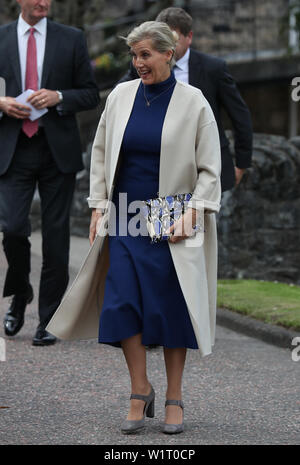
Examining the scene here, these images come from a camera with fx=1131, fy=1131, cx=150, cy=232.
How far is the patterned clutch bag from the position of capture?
4965mm

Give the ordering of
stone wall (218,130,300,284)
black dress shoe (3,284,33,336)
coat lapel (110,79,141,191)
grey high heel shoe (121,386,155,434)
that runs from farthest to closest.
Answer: stone wall (218,130,300,284), black dress shoe (3,284,33,336), coat lapel (110,79,141,191), grey high heel shoe (121,386,155,434)

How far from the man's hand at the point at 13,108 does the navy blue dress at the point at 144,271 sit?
194cm

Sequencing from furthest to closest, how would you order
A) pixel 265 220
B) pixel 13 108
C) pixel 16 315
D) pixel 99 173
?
pixel 265 220 → pixel 16 315 → pixel 13 108 → pixel 99 173

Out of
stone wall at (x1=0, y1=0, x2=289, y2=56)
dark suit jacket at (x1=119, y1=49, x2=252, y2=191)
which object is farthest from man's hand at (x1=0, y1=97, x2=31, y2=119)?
stone wall at (x1=0, y1=0, x2=289, y2=56)

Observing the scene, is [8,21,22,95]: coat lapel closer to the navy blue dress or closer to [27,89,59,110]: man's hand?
[27,89,59,110]: man's hand

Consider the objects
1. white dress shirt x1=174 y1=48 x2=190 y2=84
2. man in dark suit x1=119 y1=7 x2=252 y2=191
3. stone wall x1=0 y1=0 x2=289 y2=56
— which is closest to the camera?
Result: man in dark suit x1=119 y1=7 x2=252 y2=191

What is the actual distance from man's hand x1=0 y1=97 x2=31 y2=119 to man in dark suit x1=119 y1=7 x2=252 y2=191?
2.07ft

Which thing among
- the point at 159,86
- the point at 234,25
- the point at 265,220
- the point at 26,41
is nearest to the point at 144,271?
the point at 159,86

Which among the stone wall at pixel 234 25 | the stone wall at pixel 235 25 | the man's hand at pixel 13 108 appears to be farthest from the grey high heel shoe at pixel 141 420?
the stone wall at pixel 234 25

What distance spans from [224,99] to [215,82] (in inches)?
5.8

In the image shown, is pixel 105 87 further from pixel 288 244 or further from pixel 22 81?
pixel 22 81

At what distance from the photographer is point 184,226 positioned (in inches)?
194

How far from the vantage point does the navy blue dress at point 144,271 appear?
4906mm

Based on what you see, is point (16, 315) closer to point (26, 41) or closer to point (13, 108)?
point (13, 108)
